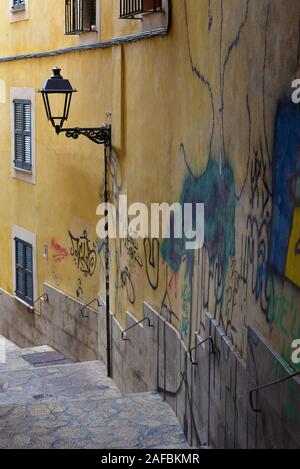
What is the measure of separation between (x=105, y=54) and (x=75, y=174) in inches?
87.3

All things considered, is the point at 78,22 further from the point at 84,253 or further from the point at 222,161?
the point at 222,161

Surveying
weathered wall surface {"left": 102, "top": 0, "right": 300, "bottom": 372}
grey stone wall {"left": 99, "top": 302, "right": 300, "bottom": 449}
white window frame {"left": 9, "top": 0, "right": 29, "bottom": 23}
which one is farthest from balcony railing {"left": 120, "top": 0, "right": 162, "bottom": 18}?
white window frame {"left": 9, "top": 0, "right": 29, "bottom": 23}

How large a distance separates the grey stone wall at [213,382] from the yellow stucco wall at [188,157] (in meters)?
0.20

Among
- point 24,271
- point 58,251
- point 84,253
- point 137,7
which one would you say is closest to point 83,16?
point 137,7

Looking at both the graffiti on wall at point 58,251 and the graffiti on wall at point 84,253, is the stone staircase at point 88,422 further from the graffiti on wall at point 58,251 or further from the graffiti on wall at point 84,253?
the graffiti on wall at point 58,251

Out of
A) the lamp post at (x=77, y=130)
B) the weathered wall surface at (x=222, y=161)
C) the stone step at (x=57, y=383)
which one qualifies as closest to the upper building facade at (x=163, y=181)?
the weathered wall surface at (x=222, y=161)

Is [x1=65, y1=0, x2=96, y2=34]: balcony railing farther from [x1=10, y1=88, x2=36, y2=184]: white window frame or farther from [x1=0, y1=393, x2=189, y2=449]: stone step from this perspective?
[x1=0, y1=393, x2=189, y2=449]: stone step

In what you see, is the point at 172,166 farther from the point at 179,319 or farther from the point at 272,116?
the point at 272,116

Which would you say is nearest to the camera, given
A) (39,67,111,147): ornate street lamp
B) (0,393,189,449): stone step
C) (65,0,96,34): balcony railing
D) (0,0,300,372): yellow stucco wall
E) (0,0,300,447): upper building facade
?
(0,0,300,447): upper building facade

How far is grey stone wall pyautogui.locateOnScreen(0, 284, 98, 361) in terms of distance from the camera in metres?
13.0

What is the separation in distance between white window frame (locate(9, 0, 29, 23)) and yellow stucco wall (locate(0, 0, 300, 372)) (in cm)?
54

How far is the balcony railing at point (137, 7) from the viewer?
945 cm

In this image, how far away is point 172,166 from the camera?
29.9ft

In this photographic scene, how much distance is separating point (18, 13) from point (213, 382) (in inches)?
408
